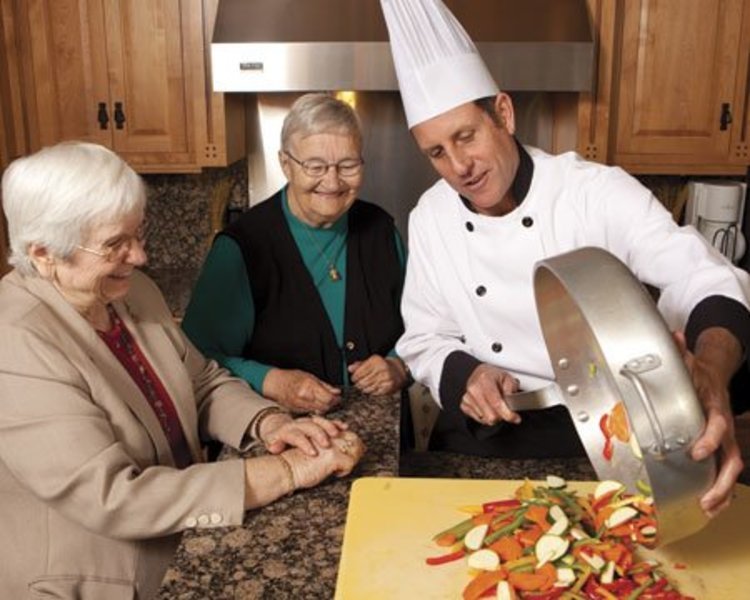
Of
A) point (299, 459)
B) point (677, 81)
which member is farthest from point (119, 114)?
point (299, 459)

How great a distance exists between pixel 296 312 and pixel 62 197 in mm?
722

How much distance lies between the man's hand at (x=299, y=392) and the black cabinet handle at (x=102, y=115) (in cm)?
143

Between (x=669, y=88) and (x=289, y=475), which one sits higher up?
(x=669, y=88)

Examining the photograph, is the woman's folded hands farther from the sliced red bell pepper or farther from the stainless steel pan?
the stainless steel pan

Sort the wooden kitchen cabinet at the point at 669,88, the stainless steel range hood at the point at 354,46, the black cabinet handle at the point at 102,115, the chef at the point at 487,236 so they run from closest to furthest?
the chef at the point at 487,236 < the stainless steel range hood at the point at 354,46 < the wooden kitchen cabinet at the point at 669,88 < the black cabinet handle at the point at 102,115

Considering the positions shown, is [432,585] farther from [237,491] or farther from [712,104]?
[712,104]

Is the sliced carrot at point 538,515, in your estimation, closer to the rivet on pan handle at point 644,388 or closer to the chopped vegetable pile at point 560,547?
the chopped vegetable pile at point 560,547

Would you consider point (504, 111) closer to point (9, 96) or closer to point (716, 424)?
point (716, 424)

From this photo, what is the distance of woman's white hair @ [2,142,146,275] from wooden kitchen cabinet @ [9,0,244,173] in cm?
154

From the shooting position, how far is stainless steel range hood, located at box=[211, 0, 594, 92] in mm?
2430

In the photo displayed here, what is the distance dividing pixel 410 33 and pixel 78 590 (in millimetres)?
1007

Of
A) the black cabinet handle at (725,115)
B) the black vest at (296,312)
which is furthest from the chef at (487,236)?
the black cabinet handle at (725,115)

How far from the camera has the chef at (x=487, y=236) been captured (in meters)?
1.33

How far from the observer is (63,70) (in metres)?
2.69
